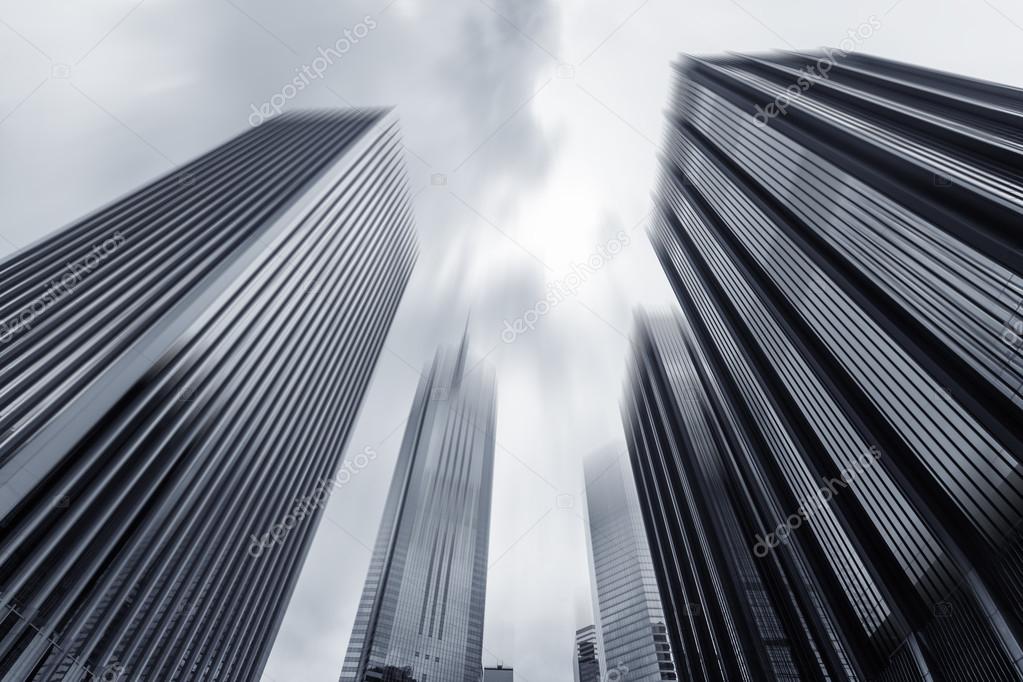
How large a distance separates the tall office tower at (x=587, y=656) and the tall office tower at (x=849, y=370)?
8415cm

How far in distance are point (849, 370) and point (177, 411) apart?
173 feet

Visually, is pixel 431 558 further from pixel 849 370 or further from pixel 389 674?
pixel 849 370

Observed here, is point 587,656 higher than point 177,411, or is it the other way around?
point 587,656

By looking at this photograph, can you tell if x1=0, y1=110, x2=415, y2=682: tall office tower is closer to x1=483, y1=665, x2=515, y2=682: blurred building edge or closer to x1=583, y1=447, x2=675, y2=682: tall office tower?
x1=583, y1=447, x2=675, y2=682: tall office tower

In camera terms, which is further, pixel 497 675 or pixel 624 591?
pixel 497 675

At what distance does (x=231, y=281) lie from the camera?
159 feet

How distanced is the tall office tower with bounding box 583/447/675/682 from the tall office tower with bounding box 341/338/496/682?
36.5 m

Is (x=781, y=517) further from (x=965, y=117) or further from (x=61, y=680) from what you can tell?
(x=61, y=680)

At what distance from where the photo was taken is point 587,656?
516ft

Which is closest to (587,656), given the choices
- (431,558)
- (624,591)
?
(624,591)

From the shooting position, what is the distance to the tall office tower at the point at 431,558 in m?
124

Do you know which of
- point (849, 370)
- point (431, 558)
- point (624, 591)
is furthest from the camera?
point (431, 558)

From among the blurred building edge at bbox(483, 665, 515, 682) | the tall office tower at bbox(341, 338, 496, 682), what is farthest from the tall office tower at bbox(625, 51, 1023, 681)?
the blurred building edge at bbox(483, 665, 515, 682)

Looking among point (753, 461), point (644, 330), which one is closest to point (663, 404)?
point (644, 330)
